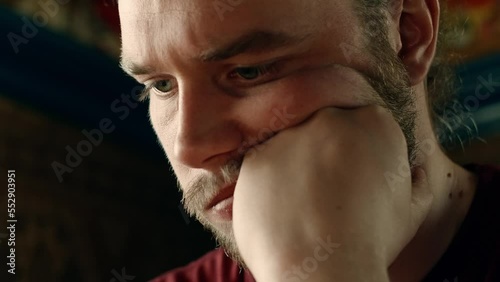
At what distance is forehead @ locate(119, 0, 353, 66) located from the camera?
0.84 meters

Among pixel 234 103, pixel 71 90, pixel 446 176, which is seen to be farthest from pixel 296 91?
pixel 71 90

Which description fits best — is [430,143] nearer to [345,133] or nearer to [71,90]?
[345,133]

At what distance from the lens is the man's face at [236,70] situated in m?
0.84

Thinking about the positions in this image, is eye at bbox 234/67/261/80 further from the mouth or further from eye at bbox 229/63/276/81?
the mouth

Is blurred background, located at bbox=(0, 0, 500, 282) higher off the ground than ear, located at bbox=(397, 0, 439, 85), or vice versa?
ear, located at bbox=(397, 0, 439, 85)

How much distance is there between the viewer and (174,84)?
93 cm

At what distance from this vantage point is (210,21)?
84cm

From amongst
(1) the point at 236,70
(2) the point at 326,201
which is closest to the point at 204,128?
(1) the point at 236,70

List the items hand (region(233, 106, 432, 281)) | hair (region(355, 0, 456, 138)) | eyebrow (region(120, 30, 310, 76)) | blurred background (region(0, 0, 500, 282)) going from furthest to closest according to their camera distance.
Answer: blurred background (region(0, 0, 500, 282)) → hair (region(355, 0, 456, 138)) → eyebrow (region(120, 30, 310, 76)) → hand (region(233, 106, 432, 281))

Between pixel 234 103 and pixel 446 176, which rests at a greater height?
pixel 234 103

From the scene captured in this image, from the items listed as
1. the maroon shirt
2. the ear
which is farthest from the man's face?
the maroon shirt

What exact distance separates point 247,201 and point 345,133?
0.13 metres

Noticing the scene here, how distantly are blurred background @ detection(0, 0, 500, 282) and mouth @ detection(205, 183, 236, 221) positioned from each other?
750 millimetres

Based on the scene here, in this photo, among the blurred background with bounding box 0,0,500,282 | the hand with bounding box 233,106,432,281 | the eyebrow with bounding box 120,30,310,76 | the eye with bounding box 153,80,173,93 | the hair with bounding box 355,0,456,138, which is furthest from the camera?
the blurred background with bounding box 0,0,500,282
